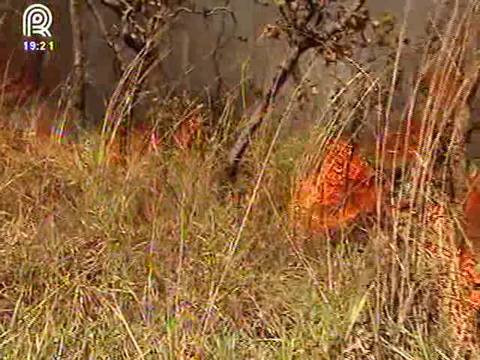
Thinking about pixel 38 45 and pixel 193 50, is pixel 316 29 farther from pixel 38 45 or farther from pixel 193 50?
pixel 38 45

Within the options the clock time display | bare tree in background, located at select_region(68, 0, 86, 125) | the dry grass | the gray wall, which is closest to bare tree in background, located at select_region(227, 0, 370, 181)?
the dry grass

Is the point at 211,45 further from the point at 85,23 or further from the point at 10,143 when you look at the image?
the point at 10,143

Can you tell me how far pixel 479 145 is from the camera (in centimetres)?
320

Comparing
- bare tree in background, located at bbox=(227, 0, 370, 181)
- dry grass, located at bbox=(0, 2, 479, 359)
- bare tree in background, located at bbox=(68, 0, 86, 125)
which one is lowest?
dry grass, located at bbox=(0, 2, 479, 359)

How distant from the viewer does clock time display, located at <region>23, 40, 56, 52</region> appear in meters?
4.93

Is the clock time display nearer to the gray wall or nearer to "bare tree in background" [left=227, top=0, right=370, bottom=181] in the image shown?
the gray wall

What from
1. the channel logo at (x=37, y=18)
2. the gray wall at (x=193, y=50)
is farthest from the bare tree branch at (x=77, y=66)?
the channel logo at (x=37, y=18)

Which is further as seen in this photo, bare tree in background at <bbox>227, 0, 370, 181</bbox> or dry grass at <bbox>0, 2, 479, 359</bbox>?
bare tree in background at <bbox>227, 0, 370, 181</bbox>

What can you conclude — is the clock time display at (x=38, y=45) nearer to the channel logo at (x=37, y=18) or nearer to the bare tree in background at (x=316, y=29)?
the channel logo at (x=37, y=18)

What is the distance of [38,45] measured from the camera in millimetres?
4945

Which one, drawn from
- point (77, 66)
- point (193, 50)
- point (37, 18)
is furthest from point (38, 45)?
point (193, 50)

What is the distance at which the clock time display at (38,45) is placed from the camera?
16.2ft

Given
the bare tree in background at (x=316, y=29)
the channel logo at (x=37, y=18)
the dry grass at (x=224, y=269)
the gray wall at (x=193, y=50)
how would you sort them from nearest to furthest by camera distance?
1. the dry grass at (x=224, y=269)
2. the bare tree in background at (x=316, y=29)
3. the gray wall at (x=193, y=50)
4. the channel logo at (x=37, y=18)

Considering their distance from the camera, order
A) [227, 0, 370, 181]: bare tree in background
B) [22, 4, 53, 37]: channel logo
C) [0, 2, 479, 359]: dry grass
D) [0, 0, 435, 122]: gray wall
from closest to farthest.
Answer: [0, 2, 479, 359]: dry grass
[227, 0, 370, 181]: bare tree in background
[0, 0, 435, 122]: gray wall
[22, 4, 53, 37]: channel logo
